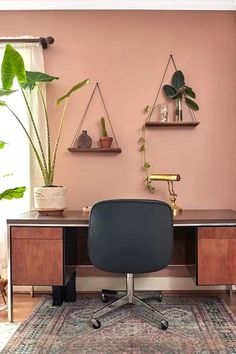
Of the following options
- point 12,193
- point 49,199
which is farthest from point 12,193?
point 49,199

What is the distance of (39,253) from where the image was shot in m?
2.56

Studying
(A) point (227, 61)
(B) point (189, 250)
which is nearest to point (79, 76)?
(A) point (227, 61)

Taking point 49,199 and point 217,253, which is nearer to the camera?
point 217,253

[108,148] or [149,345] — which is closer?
[149,345]

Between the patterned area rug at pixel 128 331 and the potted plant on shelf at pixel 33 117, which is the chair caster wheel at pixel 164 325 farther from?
the potted plant on shelf at pixel 33 117

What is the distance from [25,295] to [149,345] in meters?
1.33

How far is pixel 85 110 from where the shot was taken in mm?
3209

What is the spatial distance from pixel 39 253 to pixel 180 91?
1.69 meters

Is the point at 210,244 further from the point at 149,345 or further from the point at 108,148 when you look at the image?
the point at 108,148

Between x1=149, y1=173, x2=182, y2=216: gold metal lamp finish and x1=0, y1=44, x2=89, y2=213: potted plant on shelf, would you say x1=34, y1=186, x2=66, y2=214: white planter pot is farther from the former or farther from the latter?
x1=149, y1=173, x2=182, y2=216: gold metal lamp finish

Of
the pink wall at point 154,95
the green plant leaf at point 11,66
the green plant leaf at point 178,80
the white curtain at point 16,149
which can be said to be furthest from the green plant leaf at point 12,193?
the green plant leaf at point 178,80

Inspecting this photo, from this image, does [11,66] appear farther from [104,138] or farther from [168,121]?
[168,121]

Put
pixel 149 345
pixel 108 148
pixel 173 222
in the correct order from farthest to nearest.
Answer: pixel 108 148, pixel 173 222, pixel 149 345

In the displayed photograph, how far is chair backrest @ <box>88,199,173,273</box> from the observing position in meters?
2.27
